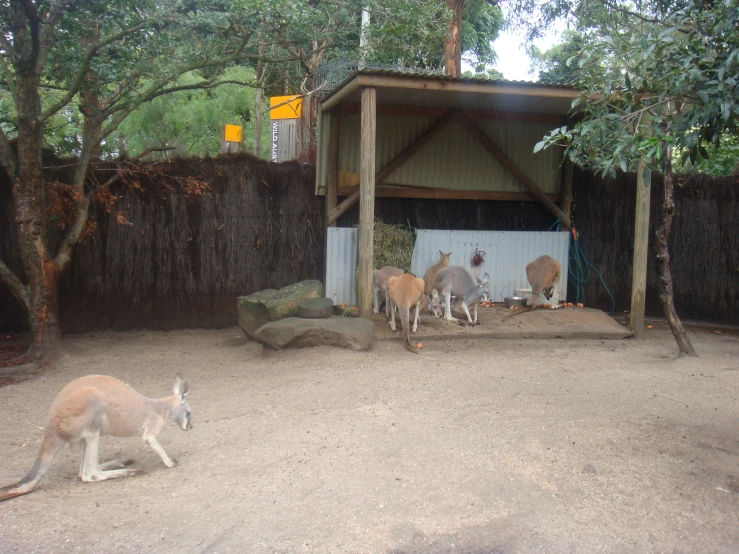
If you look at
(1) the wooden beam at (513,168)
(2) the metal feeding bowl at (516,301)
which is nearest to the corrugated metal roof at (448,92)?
(1) the wooden beam at (513,168)

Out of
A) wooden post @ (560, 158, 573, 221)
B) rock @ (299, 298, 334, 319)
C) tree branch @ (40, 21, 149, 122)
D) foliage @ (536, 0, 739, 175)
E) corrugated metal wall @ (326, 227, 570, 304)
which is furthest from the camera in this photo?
wooden post @ (560, 158, 573, 221)

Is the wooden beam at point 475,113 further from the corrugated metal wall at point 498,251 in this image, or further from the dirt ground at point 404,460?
the dirt ground at point 404,460

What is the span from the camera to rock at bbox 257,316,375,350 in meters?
8.91

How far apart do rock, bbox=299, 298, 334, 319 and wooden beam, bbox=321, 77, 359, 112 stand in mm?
3091

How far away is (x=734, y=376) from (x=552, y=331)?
278 cm

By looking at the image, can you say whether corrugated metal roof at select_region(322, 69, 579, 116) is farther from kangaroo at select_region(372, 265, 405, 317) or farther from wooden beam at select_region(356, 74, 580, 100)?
kangaroo at select_region(372, 265, 405, 317)

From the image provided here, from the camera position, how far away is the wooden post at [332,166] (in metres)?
11.6

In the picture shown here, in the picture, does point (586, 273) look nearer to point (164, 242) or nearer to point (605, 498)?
point (164, 242)

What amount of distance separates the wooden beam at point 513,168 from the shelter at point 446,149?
19mm

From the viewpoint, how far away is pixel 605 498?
467 centimetres

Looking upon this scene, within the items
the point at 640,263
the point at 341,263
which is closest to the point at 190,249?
the point at 341,263

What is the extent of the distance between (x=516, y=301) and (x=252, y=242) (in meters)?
4.78

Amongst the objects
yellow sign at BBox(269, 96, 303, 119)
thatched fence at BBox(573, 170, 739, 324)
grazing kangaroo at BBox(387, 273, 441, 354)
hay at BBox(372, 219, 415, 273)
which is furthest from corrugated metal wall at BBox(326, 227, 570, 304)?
yellow sign at BBox(269, 96, 303, 119)

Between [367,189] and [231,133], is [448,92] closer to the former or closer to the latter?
[367,189]
